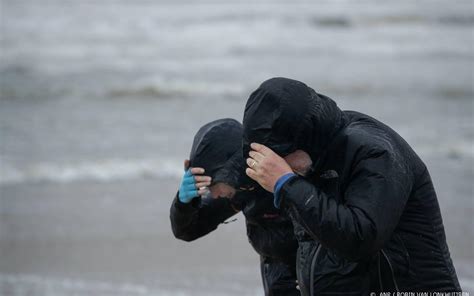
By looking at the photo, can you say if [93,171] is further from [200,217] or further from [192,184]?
[192,184]

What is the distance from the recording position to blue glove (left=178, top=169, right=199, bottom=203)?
351 cm

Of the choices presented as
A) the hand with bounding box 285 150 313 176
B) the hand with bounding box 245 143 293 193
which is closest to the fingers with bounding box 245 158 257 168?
the hand with bounding box 245 143 293 193


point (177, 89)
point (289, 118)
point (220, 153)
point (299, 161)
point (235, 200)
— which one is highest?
point (289, 118)

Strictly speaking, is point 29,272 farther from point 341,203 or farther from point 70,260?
point 341,203

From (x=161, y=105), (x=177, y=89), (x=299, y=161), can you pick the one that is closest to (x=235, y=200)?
(x=299, y=161)

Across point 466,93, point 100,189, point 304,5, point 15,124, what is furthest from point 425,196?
point 304,5

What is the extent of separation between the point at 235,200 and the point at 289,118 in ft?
3.73

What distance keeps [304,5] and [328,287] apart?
27.7 m

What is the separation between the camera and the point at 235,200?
366 centimetres

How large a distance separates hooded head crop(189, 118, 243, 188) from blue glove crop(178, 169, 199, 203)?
0.25ft

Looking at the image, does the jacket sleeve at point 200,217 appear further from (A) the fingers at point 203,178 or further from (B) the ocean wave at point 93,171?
(B) the ocean wave at point 93,171

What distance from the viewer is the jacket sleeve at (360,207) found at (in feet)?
8.30

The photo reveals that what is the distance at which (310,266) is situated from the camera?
2838mm

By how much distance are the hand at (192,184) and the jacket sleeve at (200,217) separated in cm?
9
